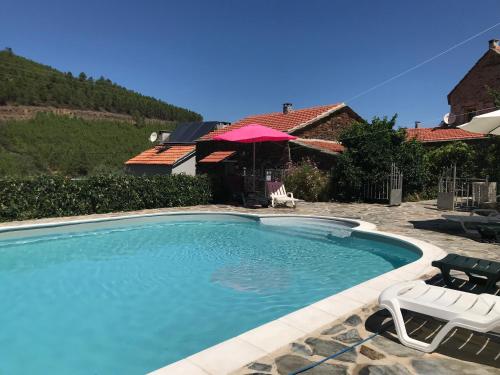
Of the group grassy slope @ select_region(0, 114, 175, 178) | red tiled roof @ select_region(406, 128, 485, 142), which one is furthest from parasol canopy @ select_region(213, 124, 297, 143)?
grassy slope @ select_region(0, 114, 175, 178)

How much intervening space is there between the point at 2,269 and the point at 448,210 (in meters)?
14.1

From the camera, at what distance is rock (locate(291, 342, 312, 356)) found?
3235 millimetres

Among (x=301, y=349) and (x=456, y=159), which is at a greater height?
(x=456, y=159)

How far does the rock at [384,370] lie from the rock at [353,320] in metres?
0.80

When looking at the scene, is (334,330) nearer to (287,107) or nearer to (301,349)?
(301,349)

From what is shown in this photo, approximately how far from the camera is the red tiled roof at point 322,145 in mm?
18666

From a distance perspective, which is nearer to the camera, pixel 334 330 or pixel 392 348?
pixel 392 348

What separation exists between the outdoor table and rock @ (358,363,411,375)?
197 centimetres

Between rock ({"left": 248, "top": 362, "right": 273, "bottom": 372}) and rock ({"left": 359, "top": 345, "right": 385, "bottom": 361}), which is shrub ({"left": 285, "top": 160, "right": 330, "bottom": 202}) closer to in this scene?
rock ({"left": 359, "top": 345, "right": 385, "bottom": 361})

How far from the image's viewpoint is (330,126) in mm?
23141

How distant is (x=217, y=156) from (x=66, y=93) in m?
34.7

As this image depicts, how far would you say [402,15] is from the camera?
1535 cm

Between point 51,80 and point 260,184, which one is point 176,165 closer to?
point 260,184

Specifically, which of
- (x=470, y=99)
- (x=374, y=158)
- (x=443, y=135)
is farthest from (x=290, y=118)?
(x=470, y=99)
